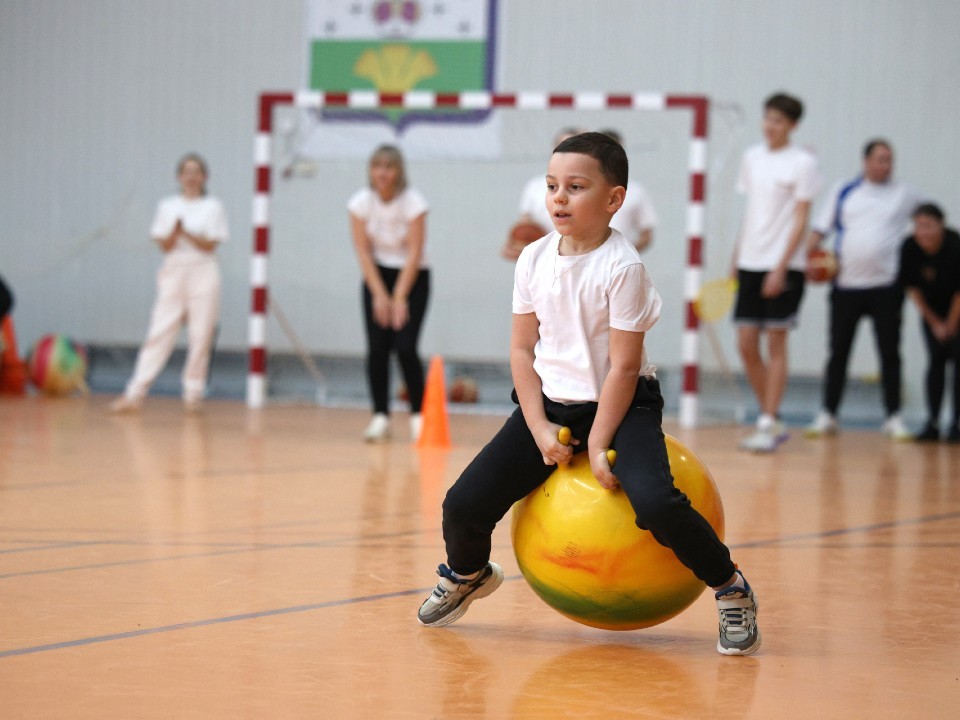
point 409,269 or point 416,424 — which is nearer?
point 409,269

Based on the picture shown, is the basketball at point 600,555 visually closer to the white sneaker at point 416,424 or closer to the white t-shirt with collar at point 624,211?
the white sneaker at point 416,424

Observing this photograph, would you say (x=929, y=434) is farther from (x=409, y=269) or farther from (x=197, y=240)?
(x=197, y=240)

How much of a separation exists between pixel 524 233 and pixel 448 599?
4.70 m

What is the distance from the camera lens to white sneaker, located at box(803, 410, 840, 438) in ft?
28.8

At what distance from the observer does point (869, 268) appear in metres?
8.77

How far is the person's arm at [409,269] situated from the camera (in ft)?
23.8

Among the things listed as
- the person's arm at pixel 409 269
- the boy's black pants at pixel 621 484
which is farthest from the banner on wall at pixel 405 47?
the boy's black pants at pixel 621 484

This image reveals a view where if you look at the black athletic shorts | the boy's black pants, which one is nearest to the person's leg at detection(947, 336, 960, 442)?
the black athletic shorts

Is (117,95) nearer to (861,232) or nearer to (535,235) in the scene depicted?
(535,235)

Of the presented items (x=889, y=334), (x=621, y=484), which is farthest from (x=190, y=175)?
(x=621, y=484)

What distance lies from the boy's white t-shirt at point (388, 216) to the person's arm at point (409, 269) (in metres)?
0.04

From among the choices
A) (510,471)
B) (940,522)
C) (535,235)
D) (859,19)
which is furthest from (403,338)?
(859,19)

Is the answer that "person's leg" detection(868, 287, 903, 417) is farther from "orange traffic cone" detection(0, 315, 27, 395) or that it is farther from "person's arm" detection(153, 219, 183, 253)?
"orange traffic cone" detection(0, 315, 27, 395)

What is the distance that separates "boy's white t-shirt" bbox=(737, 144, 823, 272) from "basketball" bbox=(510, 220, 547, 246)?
3.81 feet
